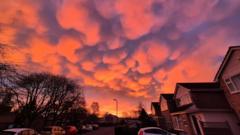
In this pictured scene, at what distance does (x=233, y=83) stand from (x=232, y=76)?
2.42ft

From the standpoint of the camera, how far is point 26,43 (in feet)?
33.1

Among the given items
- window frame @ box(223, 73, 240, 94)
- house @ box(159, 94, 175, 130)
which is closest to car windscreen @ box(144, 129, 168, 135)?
window frame @ box(223, 73, 240, 94)

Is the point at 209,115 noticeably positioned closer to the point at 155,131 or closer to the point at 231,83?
the point at 231,83

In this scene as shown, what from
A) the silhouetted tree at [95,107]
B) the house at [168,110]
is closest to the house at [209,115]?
the house at [168,110]

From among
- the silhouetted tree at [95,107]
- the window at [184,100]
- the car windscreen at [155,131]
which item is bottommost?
the car windscreen at [155,131]

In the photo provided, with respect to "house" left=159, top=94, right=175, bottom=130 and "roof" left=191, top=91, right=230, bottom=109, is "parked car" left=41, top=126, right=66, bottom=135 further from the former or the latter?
"roof" left=191, top=91, right=230, bottom=109

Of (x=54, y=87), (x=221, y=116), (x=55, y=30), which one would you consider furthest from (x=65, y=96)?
(x=221, y=116)

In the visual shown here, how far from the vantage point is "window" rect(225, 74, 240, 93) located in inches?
524

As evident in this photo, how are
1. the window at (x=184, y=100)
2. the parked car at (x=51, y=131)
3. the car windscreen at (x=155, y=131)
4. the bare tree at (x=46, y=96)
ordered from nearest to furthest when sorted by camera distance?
1. the car windscreen at (x=155, y=131)
2. the parked car at (x=51, y=131)
3. the window at (x=184, y=100)
4. the bare tree at (x=46, y=96)

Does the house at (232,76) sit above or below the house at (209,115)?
above

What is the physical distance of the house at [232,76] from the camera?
1324 centimetres

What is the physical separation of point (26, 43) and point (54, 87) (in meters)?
22.9

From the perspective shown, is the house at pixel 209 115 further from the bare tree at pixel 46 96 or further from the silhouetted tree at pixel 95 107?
the silhouetted tree at pixel 95 107

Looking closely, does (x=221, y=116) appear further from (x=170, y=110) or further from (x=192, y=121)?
(x=170, y=110)
